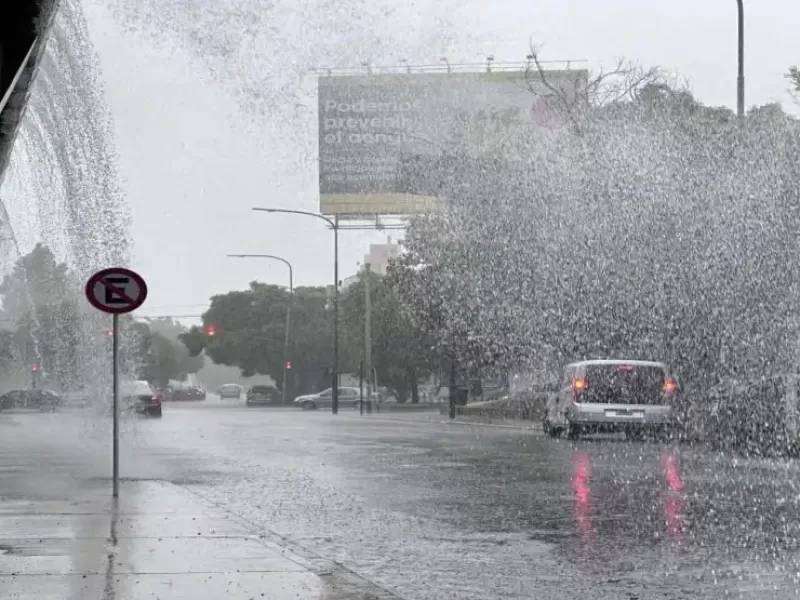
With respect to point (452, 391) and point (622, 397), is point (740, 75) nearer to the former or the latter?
point (622, 397)

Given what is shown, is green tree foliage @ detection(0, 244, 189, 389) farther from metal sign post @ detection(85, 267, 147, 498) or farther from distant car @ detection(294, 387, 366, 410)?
metal sign post @ detection(85, 267, 147, 498)

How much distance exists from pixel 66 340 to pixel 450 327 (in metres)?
13.0

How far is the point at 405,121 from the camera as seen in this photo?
174 feet

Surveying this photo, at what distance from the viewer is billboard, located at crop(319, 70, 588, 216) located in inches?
1902

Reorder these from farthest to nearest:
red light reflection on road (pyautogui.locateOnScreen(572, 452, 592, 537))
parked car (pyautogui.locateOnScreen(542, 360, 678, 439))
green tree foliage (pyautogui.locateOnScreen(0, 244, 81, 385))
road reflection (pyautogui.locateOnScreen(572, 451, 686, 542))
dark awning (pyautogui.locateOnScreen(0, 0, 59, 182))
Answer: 1. green tree foliage (pyautogui.locateOnScreen(0, 244, 81, 385))
2. parked car (pyautogui.locateOnScreen(542, 360, 678, 439))
3. red light reflection on road (pyautogui.locateOnScreen(572, 452, 592, 537))
4. road reflection (pyautogui.locateOnScreen(572, 451, 686, 542))
5. dark awning (pyautogui.locateOnScreen(0, 0, 59, 182))

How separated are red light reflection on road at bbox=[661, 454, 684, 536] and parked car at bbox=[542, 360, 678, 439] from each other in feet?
24.2

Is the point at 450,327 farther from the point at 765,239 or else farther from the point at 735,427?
the point at 735,427

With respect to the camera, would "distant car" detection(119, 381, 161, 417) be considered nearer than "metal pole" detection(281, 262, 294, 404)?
Yes

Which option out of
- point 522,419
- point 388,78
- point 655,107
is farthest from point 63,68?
point 388,78

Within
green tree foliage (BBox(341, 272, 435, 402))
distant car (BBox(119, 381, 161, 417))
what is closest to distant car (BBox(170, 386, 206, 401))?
green tree foliage (BBox(341, 272, 435, 402))

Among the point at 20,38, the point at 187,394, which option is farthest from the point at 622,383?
the point at 187,394

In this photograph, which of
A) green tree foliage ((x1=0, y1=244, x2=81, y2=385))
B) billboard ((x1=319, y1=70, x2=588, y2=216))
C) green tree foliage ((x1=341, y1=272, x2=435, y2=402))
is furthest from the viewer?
green tree foliage ((x1=341, y1=272, x2=435, y2=402))

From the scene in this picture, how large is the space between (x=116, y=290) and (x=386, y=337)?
58299 millimetres

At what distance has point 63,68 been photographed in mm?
20359
